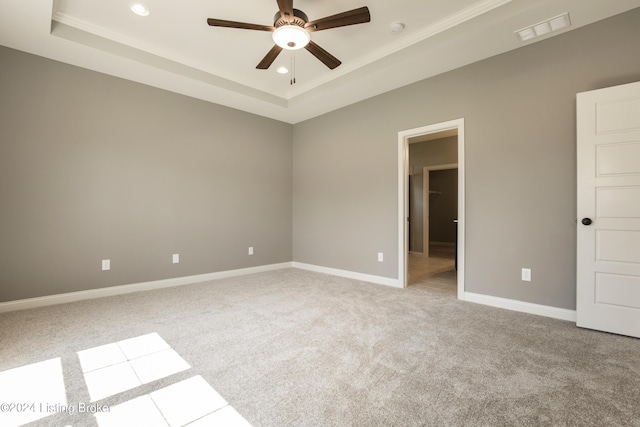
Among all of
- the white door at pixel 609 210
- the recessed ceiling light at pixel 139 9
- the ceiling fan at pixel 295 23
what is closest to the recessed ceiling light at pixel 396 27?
the ceiling fan at pixel 295 23

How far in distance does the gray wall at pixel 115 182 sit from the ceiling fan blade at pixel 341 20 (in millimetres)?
2653

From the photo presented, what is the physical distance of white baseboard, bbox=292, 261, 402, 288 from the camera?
157 inches

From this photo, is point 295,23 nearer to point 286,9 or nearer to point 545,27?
point 286,9

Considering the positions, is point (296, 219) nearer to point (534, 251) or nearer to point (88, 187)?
point (88, 187)

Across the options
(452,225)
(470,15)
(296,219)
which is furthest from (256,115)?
(452,225)

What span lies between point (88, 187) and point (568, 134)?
520cm

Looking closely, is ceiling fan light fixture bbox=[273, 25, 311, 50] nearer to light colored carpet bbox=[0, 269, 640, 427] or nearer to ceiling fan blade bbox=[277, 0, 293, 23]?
ceiling fan blade bbox=[277, 0, 293, 23]

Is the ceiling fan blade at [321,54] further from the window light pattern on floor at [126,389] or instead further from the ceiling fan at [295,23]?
the window light pattern on floor at [126,389]

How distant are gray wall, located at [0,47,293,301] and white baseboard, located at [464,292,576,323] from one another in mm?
3329

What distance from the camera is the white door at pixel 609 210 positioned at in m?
2.29

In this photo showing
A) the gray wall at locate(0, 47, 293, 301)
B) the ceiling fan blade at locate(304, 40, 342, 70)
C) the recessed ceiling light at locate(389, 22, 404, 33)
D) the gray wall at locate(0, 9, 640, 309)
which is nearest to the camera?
the ceiling fan blade at locate(304, 40, 342, 70)

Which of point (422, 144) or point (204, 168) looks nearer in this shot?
point (204, 168)

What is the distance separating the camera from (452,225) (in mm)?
8742


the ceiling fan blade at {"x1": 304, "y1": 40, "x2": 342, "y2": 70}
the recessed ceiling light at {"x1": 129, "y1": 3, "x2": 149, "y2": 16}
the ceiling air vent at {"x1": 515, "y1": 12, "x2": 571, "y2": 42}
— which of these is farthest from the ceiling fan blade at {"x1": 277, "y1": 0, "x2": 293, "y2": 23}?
the ceiling air vent at {"x1": 515, "y1": 12, "x2": 571, "y2": 42}
